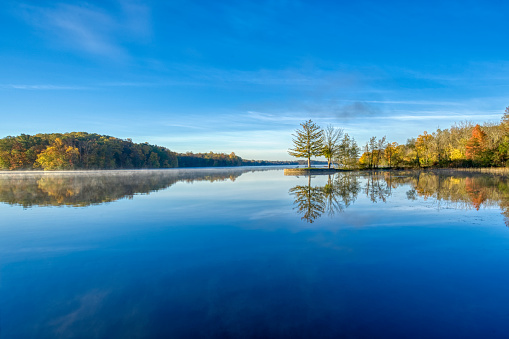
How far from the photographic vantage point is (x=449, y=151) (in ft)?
217

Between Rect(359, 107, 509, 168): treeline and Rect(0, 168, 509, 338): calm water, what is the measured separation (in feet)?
184

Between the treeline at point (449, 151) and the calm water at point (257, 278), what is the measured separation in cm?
5622

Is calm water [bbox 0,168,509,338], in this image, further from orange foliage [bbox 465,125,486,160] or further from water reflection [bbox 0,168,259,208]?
orange foliage [bbox 465,125,486,160]


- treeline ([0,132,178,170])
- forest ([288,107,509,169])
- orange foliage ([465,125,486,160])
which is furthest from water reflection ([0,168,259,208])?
treeline ([0,132,178,170])

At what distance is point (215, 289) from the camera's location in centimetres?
432

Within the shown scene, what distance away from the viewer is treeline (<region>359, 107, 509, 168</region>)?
50.6 m

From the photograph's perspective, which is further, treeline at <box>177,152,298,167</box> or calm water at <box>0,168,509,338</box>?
treeline at <box>177,152,298,167</box>

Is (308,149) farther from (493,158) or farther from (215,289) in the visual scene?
(215,289)

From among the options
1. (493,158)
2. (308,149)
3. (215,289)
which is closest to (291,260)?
(215,289)

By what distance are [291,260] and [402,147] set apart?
82.4 metres

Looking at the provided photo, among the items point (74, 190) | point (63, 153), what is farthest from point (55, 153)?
point (74, 190)

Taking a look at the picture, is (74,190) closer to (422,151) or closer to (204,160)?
(422,151)

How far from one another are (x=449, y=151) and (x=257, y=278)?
260 ft

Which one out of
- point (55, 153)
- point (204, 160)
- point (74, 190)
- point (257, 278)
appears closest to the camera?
point (257, 278)
